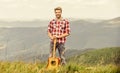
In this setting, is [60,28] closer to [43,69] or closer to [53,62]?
[53,62]

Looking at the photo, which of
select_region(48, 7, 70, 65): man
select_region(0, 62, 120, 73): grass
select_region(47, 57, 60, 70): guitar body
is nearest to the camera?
select_region(0, 62, 120, 73): grass

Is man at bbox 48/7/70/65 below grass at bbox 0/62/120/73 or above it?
above

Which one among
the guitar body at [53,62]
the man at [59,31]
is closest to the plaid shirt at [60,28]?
the man at [59,31]

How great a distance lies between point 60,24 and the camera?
507 inches

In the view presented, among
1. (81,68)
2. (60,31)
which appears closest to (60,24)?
(60,31)

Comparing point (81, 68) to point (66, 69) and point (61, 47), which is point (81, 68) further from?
point (61, 47)

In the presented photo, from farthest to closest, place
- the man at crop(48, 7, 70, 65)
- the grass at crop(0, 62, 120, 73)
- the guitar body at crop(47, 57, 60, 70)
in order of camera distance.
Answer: the man at crop(48, 7, 70, 65) < the guitar body at crop(47, 57, 60, 70) < the grass at crop(0, 62, 120, 73)

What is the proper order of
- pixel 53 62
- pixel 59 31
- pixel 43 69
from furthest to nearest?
pixel 59 31
pixel 53 62
pixel 43 69

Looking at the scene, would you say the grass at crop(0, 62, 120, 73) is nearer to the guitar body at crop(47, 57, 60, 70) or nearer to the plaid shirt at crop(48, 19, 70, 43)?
the guitar body at crop(47, 57, 60, 70)

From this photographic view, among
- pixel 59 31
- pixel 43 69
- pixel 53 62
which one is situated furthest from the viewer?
pixel 59 31

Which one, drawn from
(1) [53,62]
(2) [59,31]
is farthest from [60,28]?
(1) [53,62]

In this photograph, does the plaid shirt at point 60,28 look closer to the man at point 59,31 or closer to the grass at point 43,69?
the man at point 59,31

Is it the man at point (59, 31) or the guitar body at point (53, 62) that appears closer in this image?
the guitar body at point (53, 62)

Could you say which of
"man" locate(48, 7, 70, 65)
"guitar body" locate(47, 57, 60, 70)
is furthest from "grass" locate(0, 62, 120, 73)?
"man" locate(48, 7, 70, 65)
